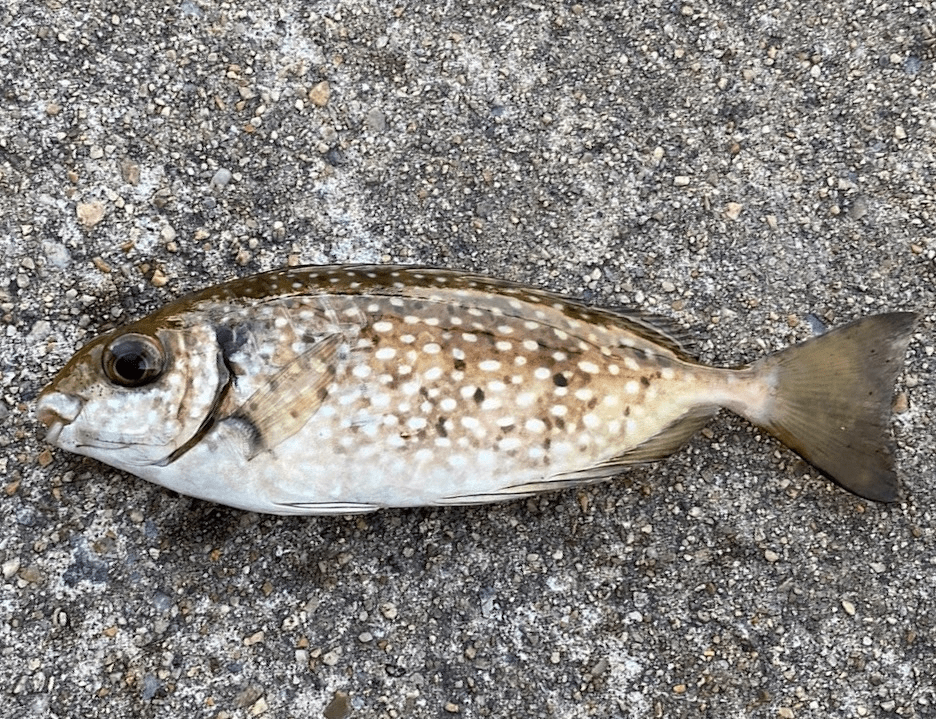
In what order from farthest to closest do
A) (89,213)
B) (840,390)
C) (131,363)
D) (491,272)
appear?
(491,272)
(89,213)
(840,390)
(131,363)

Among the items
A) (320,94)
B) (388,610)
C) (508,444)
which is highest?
(320,94)

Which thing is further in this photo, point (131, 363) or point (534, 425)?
point (534, 425)

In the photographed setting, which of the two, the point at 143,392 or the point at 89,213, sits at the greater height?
the point at 89,213

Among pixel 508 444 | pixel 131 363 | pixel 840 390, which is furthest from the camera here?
pixel 840 390

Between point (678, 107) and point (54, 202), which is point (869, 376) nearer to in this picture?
point (678, 107)

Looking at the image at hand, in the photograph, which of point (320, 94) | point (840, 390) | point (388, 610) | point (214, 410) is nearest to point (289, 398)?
point (214, 410)

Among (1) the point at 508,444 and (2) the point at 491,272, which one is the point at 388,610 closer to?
(1) the point at 508,444

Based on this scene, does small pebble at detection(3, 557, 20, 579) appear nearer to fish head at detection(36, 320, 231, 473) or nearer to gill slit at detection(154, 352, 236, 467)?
fish head at detection(36, 320, 231, 473)
